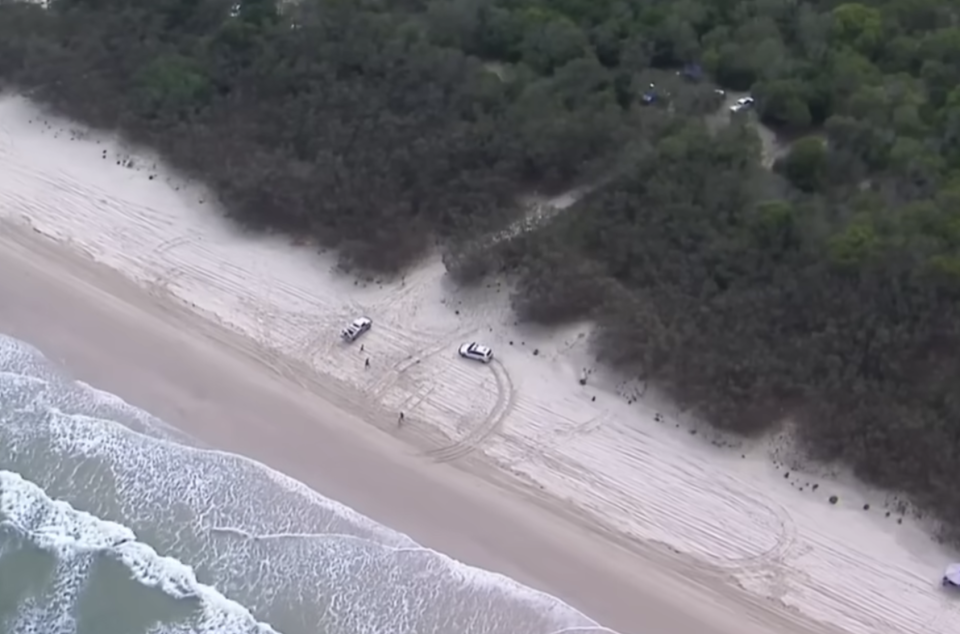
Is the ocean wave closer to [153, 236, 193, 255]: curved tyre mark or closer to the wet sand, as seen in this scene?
the wet sand

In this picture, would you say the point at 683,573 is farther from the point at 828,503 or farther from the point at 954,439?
the point at 954,439

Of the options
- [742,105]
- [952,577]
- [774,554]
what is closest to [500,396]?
[774,554]

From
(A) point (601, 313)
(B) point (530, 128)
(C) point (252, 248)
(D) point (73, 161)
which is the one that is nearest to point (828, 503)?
(A) point (601, 313)

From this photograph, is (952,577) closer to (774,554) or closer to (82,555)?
(774,554)

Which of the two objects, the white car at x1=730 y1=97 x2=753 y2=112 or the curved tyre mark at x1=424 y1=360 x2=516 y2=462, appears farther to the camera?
the white car at x1=730 y1=97 x2=753 y2=112

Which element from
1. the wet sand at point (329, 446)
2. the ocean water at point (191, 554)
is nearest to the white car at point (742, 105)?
the wet sand at point (329, 446)

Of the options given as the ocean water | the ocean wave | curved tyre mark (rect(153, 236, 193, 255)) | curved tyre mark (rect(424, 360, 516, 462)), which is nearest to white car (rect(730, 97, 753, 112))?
curved tyre mark (rect(424, 360, 516, 462))

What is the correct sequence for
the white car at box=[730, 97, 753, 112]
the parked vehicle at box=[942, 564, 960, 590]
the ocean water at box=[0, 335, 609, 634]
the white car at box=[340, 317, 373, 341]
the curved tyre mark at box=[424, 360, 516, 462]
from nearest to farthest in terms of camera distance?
the parked vehicle at box=[942, 564, 960, 590]
the ocean water at box=[0, 335, 609, 634]
the curved tyre mark at box=[424, 360, 516, 462]
the white car at box=[340, 317, 373, 341]
the white car at box=[730, 97, 753, 112]
